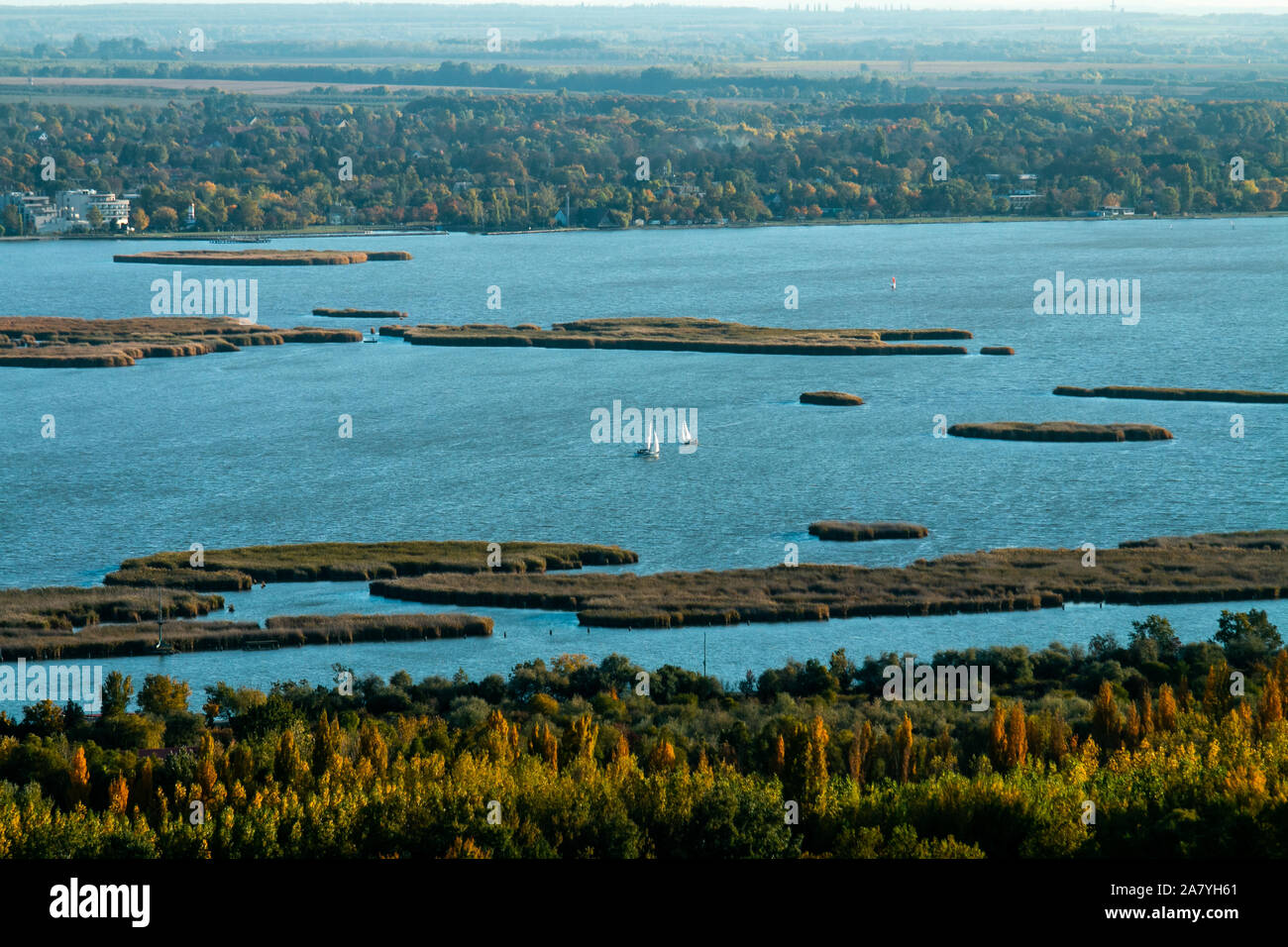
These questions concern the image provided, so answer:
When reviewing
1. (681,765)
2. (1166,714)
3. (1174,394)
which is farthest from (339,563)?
(1174,394)

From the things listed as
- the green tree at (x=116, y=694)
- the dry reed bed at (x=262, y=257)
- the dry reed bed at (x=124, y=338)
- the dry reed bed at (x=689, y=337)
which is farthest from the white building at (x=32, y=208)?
the green tree at (x=116, y=694)

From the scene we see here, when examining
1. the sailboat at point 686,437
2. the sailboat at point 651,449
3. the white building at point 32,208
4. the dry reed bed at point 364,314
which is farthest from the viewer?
the white building at point 32,208

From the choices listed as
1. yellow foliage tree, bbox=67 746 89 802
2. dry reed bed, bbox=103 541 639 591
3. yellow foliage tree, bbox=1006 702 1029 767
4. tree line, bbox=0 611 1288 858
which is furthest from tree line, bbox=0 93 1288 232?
yellow foliage tree, bbox=1006 702 1029 767

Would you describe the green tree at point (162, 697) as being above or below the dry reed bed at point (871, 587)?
below

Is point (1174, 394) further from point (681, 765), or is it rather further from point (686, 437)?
point (681, 765)

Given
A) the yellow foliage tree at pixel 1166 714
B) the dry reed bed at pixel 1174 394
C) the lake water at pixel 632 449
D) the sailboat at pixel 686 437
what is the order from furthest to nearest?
the dry reed bed at pixel 1174 394 → the sailboat at pixel 686 437 → the lake water at pixel 632 449 → the yellow foliage tree at pixel 1166 714

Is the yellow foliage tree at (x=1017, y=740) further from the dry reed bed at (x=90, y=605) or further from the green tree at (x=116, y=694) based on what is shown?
the dry reed bed at (x=90, y=605)
